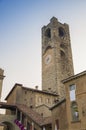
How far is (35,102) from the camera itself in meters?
34.5

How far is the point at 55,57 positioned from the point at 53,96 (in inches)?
418

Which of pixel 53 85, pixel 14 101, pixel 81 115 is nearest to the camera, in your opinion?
pixel 81 115

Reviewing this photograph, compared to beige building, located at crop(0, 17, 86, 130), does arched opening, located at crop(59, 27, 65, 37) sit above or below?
above

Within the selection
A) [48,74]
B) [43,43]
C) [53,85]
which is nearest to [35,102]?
[53,85]

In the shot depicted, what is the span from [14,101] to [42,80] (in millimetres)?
13349

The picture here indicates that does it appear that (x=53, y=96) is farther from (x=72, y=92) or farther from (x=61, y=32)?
(x=61, y=32)

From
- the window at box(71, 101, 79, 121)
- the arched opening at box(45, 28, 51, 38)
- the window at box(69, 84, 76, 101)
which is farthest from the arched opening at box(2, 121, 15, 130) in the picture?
the arched opening at box(45, 28, 51, 38)

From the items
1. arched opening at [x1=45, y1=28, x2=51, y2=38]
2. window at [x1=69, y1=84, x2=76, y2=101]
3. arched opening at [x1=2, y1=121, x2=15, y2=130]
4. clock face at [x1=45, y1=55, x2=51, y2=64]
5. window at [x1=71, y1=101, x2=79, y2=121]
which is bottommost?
arched opening at [x1=2, y1=121, x2=15, y2=130]

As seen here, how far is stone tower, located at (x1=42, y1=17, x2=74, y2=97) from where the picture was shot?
42562 mm

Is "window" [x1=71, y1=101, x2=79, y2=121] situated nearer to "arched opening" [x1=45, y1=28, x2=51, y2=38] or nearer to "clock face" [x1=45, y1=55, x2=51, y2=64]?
"clock face" [x1=45, y1=55, x2=51, y2=64]

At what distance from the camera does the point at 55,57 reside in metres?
44.5

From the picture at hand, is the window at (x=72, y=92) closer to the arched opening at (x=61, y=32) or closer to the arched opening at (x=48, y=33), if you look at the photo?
the arched opening at (x=61, y=32)

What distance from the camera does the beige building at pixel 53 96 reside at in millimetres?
18078

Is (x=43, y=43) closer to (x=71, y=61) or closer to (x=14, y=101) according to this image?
(x=71, y=61)
